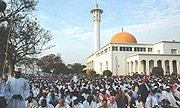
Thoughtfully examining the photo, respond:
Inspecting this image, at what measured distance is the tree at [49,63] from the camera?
5234 centimetres

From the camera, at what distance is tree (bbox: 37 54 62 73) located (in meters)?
52.3

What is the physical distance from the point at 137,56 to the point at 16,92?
30.5m

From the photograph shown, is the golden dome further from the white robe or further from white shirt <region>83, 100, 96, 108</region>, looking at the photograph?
the white robe

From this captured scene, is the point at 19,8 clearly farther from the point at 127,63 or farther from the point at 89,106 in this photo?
the point at 127,63

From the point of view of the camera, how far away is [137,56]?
32.9 metres

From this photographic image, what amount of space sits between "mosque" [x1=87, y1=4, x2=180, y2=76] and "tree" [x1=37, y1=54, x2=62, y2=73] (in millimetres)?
16680

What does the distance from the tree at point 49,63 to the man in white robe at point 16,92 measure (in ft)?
157

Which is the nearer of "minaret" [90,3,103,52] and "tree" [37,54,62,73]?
"minaret" [90,3,103,52]

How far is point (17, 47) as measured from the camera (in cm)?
1755

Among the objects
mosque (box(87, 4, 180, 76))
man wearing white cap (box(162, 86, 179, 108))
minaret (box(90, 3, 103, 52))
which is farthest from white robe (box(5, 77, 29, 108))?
minaret (box(90, 3, 103, 52))

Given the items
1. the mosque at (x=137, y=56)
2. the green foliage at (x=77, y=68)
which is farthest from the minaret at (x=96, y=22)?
the green foliage at (x=77, y=68)

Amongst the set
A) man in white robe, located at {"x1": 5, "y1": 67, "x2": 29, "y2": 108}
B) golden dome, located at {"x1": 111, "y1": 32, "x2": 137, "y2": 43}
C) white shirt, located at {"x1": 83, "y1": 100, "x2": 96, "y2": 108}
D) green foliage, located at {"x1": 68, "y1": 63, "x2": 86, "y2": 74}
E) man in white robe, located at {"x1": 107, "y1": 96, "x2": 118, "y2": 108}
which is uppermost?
golden dome, located at {"x1": 111, "y1": 32, "x2": 137, "y2": 43}

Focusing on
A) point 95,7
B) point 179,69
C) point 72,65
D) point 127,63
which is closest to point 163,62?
point 179,69

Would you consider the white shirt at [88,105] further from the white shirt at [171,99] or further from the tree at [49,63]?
the tree at [49,63]
